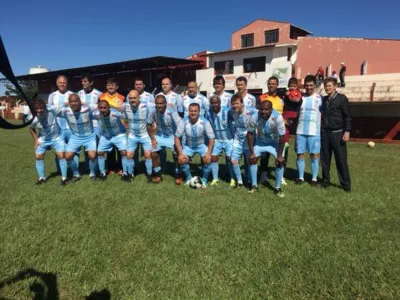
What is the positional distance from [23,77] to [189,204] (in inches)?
2094

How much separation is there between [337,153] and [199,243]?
3.56 meters

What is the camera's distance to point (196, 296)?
2834mm

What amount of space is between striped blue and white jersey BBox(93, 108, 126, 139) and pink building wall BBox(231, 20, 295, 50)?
103 ft

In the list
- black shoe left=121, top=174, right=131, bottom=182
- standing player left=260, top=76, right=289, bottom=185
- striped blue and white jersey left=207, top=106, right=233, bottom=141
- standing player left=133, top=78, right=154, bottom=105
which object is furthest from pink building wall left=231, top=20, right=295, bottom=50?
black shoe left=121, top=174, right=131, bottom=182

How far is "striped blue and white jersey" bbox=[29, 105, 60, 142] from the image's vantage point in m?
6.78

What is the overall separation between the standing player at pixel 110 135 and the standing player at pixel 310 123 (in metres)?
3.63

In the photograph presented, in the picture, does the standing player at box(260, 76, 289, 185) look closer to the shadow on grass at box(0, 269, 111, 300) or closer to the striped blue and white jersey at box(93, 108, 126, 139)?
the striped blue and white jersey at box(93, 108, 126, 139)

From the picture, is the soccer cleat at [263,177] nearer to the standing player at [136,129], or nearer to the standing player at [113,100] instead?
the standing player at [136,129]

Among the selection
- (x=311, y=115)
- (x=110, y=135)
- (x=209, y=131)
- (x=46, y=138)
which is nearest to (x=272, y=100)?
(x=311, y=115)

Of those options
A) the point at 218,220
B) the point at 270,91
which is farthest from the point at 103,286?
the point at 270,91

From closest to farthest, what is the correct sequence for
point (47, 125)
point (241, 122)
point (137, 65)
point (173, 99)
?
point (241, 122)
point (47, 125)
point (173, 99)
point (137, 65)

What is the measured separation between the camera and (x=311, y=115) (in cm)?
627

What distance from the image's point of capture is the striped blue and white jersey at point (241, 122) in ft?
20.1

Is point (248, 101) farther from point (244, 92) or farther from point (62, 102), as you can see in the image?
point (62, 102)
